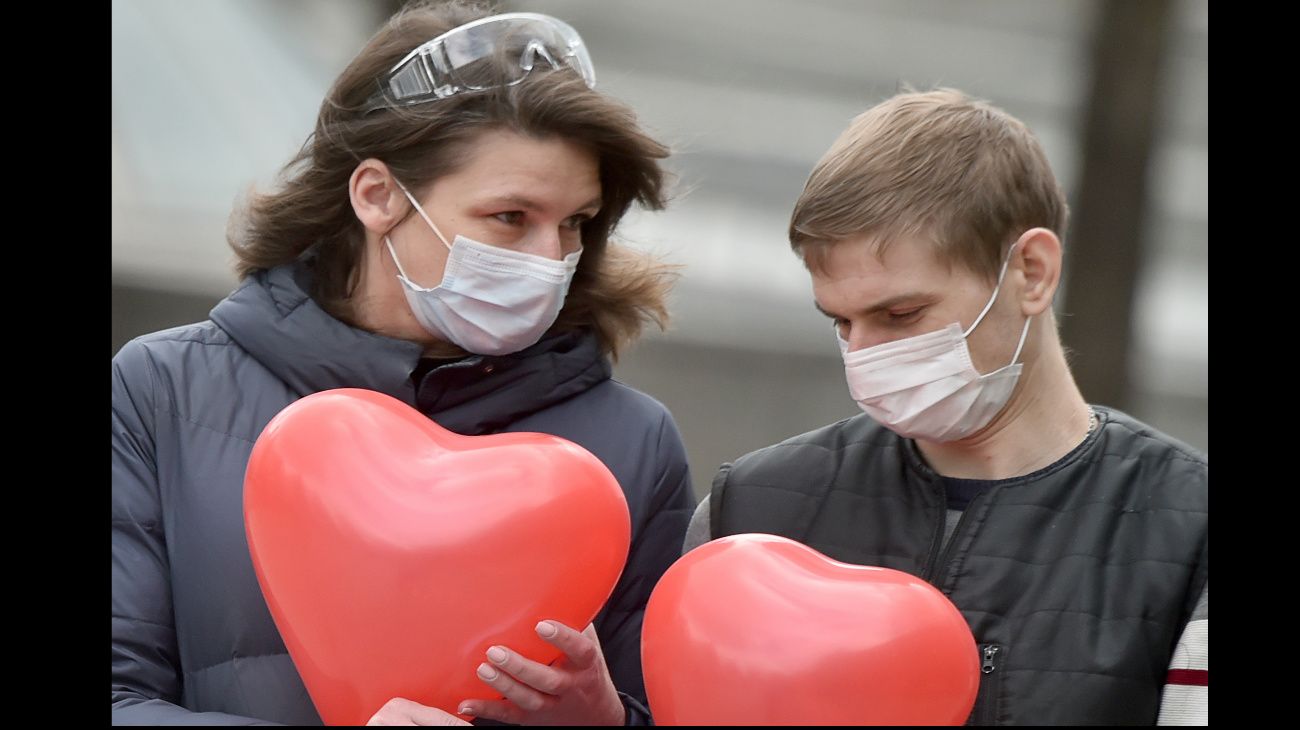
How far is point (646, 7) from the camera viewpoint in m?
7.03

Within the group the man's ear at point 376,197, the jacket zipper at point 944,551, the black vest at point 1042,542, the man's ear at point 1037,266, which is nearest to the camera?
the black vest at point 1042,542

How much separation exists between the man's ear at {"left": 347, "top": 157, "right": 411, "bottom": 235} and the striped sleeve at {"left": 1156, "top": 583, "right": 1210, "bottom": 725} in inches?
61.4

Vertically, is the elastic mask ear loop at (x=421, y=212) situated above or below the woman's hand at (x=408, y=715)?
above

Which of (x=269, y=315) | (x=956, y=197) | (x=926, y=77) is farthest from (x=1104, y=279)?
(x=269, y=315)

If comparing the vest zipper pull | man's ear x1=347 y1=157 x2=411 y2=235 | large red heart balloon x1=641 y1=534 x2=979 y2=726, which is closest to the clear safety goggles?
man's ear x1=347 y1=157 x2=411 y2=235

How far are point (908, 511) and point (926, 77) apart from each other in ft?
16.0

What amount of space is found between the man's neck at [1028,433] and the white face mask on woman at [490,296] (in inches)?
30.2

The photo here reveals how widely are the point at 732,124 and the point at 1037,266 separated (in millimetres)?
4861

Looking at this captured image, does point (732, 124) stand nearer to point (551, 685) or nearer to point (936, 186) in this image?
point (936, 186)

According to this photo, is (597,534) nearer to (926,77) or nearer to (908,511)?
(908,511)

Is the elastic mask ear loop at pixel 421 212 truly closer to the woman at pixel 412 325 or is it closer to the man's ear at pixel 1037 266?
the woman at pixel 412 325

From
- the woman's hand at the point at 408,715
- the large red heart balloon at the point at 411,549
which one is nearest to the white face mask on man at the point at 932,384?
the large red heart balloon at the point at 411,549

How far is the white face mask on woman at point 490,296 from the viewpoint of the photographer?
2557mm

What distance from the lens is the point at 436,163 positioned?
262 centimetres
